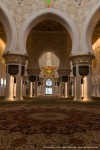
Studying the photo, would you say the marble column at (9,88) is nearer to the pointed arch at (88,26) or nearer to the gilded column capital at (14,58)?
the gilded column capital at (14,58)

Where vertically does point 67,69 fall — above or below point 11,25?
below

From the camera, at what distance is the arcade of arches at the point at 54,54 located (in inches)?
390

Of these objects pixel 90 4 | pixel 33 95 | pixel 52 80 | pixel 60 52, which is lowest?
pixel 33 95

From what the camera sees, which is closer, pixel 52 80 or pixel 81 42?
pixel 81 42

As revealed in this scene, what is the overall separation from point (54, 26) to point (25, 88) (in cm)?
1051

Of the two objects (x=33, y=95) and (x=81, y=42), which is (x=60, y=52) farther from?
(x=81, y=42)

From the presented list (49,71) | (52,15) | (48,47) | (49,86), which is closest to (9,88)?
(52,15)

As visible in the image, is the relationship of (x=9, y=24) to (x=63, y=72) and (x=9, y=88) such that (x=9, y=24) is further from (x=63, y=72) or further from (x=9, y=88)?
(x=63, y=72)

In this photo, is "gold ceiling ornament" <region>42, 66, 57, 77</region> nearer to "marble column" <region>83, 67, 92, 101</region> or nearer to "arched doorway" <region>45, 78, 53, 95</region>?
"arched doorway" <region>45, 78, 53, 95</region>

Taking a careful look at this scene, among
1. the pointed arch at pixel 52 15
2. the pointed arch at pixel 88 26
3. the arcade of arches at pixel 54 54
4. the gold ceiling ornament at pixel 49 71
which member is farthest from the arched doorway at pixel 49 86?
the pointed arch at pixel 88 26

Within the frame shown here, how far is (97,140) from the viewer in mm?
1931

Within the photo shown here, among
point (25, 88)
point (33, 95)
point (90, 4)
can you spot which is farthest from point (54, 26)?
point (25, 88)

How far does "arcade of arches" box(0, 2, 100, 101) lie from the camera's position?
9914mm

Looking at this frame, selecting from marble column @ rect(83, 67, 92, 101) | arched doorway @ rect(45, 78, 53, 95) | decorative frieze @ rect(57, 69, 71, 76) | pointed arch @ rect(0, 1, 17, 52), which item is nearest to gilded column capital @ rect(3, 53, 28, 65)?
→ pointed arch @ rect(0, 1, 17, 52)
